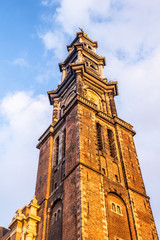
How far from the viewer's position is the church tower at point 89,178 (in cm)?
2480

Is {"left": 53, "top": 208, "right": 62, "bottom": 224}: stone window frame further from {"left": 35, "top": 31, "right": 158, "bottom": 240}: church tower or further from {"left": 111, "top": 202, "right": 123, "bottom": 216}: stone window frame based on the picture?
{"left": 111, "top": 202, "right": 123, "bottom": 216}: stone window frame

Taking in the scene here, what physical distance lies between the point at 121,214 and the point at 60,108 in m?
19.8

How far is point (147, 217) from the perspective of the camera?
29.0 metres

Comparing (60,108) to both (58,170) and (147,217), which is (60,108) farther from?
(147,217)

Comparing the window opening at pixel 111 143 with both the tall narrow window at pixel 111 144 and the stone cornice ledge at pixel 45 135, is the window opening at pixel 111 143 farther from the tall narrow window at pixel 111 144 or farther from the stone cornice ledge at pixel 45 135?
the stone cornice ledge at pixel 45 135

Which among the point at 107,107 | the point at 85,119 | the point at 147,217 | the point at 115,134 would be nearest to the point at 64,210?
the point at 147,217

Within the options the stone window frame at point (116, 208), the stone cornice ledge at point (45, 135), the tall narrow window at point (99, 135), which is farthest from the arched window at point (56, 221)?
the stone cornice ledge at point (45, 135)

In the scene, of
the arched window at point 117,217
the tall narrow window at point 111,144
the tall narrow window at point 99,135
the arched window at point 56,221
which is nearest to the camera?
the arched window at point 117,217

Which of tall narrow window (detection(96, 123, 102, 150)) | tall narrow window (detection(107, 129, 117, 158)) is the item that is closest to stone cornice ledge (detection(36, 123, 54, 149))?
tall narrow window (detection(96, 123, 102, 150))

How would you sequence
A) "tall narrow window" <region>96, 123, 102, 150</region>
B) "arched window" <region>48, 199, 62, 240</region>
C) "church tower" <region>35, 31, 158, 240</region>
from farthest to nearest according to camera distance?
"tall narrow window" <region>96, 123, 102, 150</region> → "arched window" <region>48, 199, 62, 240</region> → "church tower" <region>35, 31, 158, 240</region>

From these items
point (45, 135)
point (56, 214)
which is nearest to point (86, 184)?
point (56, 214)

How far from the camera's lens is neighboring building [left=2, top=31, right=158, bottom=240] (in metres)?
24.8

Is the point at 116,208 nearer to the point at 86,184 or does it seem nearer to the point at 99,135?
the point at 86,184

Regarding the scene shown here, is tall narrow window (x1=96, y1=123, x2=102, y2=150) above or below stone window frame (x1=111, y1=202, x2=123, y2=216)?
above
